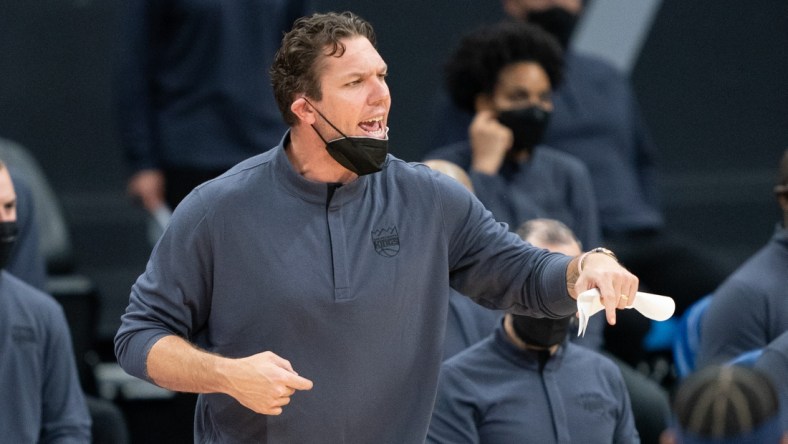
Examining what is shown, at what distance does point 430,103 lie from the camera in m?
6.91

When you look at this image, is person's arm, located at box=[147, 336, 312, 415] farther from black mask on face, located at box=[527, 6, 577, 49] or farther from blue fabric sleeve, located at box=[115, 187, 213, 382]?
black mask on face, located at box=[527, 6, 577, 49]

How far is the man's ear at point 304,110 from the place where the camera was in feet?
10.3

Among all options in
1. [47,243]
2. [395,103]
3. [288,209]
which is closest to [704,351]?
[288,209]

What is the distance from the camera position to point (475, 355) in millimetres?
3855

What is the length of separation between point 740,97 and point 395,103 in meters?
1.70

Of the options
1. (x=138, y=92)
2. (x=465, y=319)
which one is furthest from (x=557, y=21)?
(x=465, y=319)

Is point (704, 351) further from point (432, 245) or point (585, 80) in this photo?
point (585, 80)

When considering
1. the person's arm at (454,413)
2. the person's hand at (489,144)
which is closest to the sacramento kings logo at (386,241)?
the person's arm at (454,413)

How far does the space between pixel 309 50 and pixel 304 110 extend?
0.13 m

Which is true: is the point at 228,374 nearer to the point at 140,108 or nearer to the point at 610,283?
the point at 610,283

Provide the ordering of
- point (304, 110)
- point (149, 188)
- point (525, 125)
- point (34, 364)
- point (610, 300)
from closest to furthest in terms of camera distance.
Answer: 1. point (610, 300)
2. point (304, 110)
3. point (34, 364)
4. point (525, 125)
5. point (149, 188)

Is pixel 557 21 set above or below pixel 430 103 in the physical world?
above

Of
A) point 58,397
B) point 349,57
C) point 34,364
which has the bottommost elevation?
point 58,397

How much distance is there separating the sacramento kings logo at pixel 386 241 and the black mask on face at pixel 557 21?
2859 millimetres
